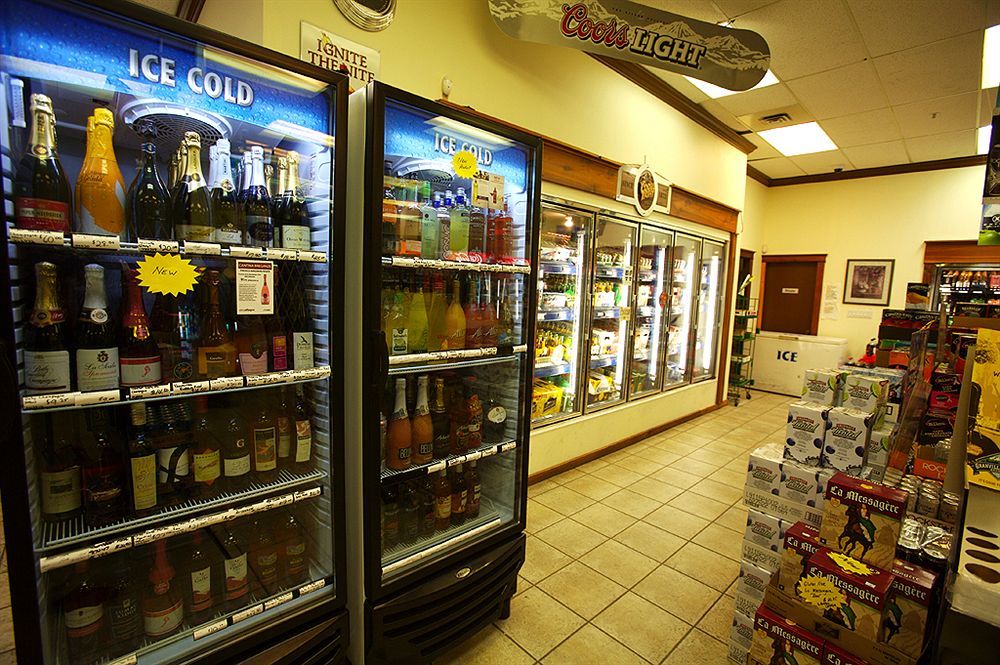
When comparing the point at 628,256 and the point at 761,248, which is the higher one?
the point at 761,248

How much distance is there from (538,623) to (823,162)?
24.1 ft

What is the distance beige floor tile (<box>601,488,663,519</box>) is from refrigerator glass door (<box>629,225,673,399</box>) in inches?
46.7

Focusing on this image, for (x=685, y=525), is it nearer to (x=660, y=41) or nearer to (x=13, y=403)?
(x=660, y=41)

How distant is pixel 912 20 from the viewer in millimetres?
3123

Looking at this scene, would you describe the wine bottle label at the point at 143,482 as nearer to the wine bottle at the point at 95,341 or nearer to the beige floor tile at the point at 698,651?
the wine bottle at the point at 95,341

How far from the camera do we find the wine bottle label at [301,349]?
1546 millimetres

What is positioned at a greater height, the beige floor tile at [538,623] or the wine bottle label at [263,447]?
the wine bottle label at [263,447]

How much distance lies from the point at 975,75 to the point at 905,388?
10.6 feet

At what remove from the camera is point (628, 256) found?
425 cm

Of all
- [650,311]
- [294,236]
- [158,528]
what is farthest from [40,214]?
[650,311]

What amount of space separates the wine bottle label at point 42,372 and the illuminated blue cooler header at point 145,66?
68 cm

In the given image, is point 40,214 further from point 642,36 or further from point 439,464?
point 642,36

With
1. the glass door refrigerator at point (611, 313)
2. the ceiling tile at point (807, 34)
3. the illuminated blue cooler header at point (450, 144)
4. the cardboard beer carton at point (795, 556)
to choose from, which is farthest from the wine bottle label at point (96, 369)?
the ceiling tile at point (807, 34)

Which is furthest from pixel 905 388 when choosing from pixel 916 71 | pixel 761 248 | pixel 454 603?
pixel 761 248
